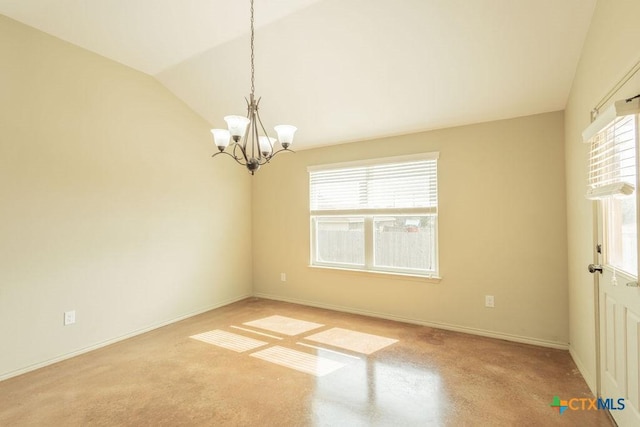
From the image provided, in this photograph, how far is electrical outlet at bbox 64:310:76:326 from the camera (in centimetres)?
291

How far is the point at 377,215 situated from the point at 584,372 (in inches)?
92.4

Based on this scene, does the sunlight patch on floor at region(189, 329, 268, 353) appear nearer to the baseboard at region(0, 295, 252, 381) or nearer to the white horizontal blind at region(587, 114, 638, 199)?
the baseboard at region(0, 295, 252, 381)

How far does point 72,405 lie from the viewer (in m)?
2.17

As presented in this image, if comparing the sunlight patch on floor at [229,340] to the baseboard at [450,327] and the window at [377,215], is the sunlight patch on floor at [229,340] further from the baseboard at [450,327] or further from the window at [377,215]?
the window at [377,215]

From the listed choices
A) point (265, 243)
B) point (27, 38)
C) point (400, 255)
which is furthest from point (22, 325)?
point (400, 255)

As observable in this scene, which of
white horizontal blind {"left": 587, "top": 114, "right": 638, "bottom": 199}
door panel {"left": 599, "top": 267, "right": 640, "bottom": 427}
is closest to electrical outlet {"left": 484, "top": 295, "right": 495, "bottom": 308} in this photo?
door panel {"left": 599, "top": 267, "right": 640, "bottom": 427}

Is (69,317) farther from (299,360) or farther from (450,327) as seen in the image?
(450,327)

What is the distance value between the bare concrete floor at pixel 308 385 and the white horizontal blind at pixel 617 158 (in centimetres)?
147

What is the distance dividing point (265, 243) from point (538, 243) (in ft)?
11.5

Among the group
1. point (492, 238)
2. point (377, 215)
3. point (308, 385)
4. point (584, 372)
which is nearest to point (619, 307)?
point (584, 372)

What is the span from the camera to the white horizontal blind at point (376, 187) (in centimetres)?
361

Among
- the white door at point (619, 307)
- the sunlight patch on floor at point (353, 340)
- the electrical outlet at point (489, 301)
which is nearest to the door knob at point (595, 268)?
the white door at point (619, 307)

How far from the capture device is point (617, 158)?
1788 millimetres

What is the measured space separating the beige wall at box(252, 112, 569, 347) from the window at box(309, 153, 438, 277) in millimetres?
133
